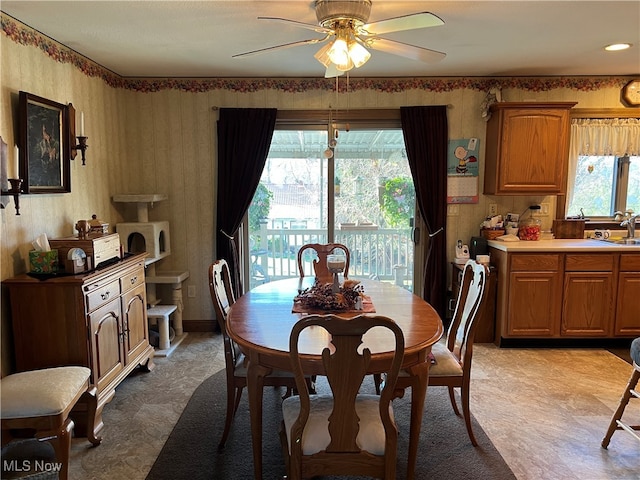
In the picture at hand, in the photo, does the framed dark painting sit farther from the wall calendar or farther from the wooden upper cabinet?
the wooden upper cabinet

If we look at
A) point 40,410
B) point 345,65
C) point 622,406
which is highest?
point 345,65

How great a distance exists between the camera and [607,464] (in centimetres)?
225

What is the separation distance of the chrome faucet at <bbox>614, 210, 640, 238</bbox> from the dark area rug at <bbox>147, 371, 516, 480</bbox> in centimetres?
A: 250

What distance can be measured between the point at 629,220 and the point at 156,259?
426 centimetres

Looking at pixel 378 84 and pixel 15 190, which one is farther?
pixel 378 84

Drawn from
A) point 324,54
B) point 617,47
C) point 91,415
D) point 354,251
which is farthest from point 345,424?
point 617,47

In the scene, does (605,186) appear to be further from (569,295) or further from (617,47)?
(617,47)

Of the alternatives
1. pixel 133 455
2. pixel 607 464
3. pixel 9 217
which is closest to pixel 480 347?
pixel 607 464

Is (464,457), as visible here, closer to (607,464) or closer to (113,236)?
(607,464)

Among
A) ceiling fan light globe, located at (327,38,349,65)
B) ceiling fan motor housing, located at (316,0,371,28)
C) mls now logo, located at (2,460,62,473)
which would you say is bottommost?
mls now logo, located at (2,460,62,473)

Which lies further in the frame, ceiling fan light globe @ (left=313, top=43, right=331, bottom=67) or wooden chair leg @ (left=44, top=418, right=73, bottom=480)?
ceiling fan light globe @ (left=313, top=43, right=331, bottom=67)

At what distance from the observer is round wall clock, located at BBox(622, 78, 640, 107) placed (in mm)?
4027

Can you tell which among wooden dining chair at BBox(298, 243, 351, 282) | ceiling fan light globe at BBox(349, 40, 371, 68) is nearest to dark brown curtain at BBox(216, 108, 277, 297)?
wooden dining chair at BBox(298, 243, 351, 282)

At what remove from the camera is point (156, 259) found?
12.6 feet
